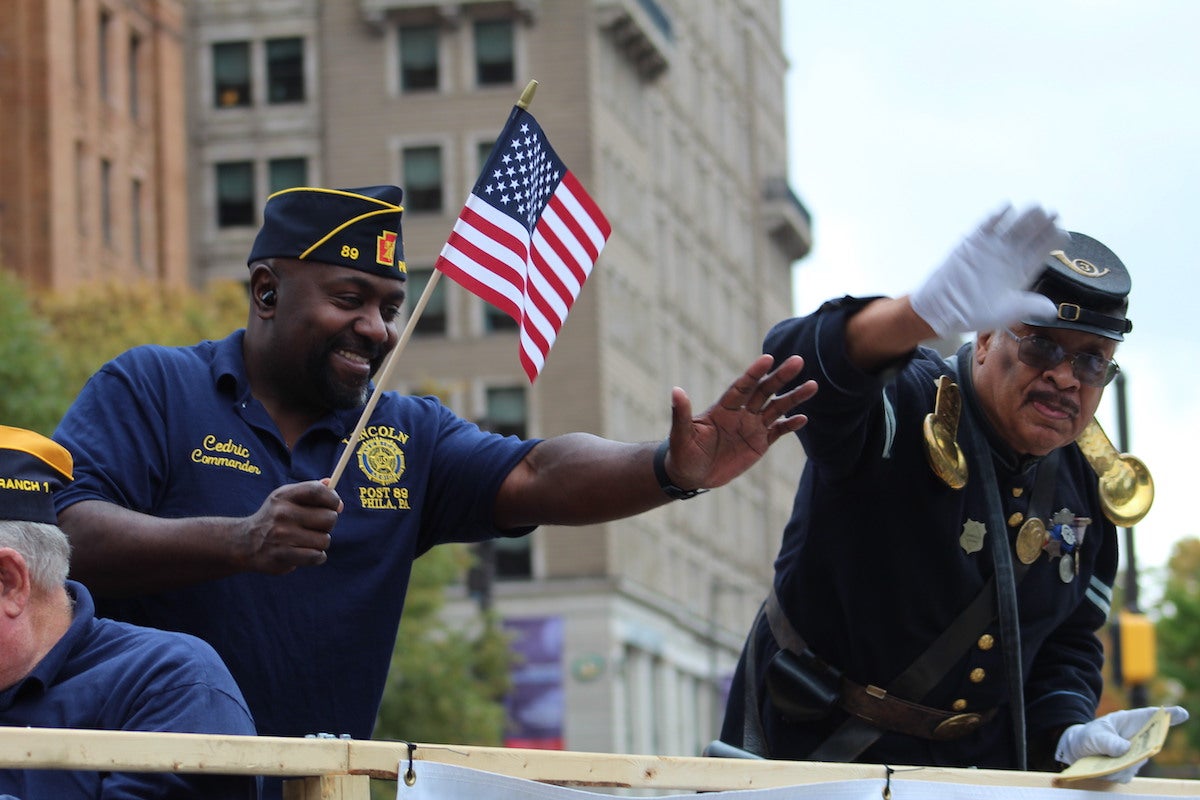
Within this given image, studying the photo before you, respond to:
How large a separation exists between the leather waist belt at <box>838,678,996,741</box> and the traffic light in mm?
14039

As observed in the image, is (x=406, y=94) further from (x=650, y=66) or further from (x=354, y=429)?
(x=354, y=429)

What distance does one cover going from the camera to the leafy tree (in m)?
29.3

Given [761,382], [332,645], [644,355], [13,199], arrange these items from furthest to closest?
[644,355], [13,199], [332,645], [761,382]

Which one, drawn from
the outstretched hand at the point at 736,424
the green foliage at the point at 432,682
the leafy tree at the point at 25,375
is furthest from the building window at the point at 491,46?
the outstretched hand at the point at 736,424

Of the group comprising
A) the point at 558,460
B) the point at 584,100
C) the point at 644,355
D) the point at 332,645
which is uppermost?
the point at 584,100

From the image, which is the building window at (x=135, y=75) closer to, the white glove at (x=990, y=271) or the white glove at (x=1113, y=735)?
the white glove at (x=1113, y=735)

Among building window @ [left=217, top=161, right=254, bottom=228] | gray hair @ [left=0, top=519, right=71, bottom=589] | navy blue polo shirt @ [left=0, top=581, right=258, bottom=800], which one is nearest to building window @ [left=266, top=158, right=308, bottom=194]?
building window @ [left=217, top=161, right=254, bottom=228]

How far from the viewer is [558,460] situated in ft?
19.7

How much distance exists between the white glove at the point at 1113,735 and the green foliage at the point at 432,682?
30.8 meters

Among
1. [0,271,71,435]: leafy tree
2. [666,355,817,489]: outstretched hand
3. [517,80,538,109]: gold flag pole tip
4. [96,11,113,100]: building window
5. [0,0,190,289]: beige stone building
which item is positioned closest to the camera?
[666,355,817,489]: outstretched hand

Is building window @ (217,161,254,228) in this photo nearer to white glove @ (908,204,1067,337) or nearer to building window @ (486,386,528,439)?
building window @ (486,386,528,439)

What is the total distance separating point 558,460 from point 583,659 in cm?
5371

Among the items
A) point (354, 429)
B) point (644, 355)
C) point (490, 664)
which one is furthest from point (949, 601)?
point (644, 355)

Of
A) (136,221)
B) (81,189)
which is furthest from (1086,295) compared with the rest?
(136,221)
